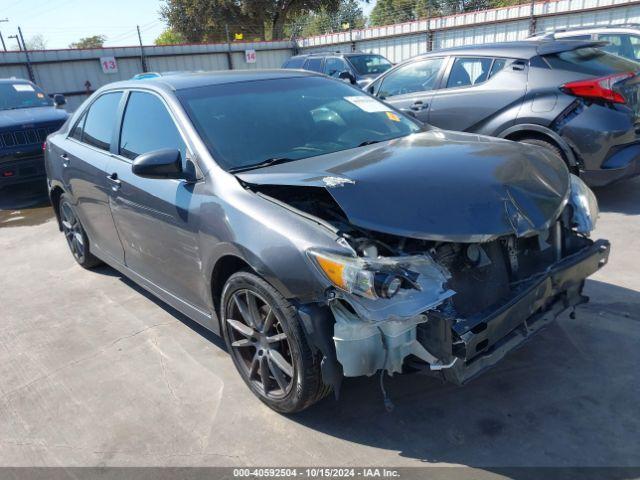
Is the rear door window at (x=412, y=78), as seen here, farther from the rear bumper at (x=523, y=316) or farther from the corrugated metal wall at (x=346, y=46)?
the corrugated metal wall at (x=346, y=46)

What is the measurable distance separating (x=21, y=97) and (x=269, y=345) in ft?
29.5

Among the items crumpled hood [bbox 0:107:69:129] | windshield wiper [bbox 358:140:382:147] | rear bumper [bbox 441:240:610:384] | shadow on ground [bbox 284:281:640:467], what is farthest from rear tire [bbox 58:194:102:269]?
rear bumper [bbox 441:240:610:384]

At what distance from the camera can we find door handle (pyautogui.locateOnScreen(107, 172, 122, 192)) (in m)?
3.73

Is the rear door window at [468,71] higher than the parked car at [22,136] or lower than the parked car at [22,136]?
higher

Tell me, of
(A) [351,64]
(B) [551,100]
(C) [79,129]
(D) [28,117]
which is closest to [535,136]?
(B) [551,100]

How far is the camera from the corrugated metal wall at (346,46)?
46.5 ft

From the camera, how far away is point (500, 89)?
5809mm

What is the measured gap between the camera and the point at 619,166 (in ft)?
17.2

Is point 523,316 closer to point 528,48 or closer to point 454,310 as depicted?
point 454,310

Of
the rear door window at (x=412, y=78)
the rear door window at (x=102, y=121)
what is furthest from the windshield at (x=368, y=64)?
the rear door window at (x=102, y=121)

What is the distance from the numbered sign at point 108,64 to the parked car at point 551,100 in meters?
18.3

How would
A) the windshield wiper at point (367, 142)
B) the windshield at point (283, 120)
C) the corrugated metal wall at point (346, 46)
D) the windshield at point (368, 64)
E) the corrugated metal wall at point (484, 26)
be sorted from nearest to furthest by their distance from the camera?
1. the windshield at point (283, 120)
2. the windshield wiper at point (367, 142)
3. the windshield at point (368, 64)
4. the corrugated metal wall at point (484, 26)
5. the corrugated metal wall at point (346, 46)

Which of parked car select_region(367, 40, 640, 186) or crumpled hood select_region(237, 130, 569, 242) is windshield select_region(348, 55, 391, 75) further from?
crumpled hood select_region(237, 130, 569, 242)

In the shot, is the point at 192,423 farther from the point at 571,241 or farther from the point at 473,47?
the point at 473,47
